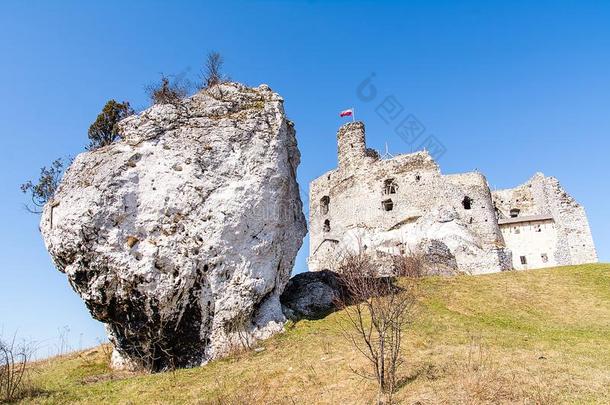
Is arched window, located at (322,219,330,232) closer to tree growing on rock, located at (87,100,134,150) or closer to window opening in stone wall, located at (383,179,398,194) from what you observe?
window opening in stone wall, located at (383,179,398,194)

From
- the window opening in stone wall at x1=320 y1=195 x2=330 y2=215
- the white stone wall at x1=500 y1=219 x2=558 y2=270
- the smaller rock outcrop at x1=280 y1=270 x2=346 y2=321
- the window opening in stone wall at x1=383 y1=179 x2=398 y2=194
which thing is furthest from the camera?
the window opening in stone wall at x1=320 y1=195 x2=330 y2=215

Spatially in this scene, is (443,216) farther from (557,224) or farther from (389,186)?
(557,224)

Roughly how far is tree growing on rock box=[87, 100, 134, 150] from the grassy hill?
9.30m

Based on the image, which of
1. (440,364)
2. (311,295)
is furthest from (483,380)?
(311,295)

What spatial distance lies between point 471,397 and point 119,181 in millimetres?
13281

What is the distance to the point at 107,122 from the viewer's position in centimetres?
2044

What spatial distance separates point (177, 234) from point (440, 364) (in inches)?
386

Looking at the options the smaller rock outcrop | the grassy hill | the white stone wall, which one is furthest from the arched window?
the grassy hill

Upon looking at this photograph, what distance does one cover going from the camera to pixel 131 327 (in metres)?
15.5

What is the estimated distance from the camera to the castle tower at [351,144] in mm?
41250

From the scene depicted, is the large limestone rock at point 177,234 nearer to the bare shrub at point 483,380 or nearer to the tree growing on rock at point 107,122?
the tree growing on rock at point 107,122

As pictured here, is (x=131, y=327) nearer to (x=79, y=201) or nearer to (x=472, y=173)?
(x=79, y=201)

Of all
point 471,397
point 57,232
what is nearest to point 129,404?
point 57,232

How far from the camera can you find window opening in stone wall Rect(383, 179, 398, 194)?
38.5 meters
